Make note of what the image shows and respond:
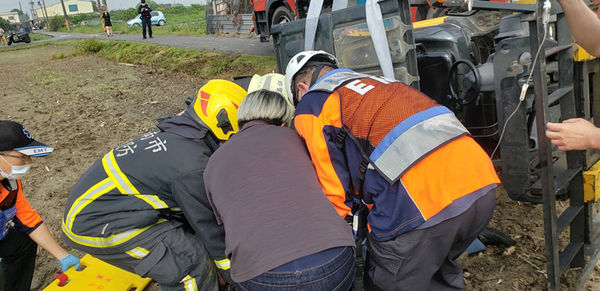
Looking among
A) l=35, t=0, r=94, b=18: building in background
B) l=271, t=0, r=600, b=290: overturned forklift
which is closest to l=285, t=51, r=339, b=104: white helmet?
l=271, t=0, r=600, b=290: overturned forklift

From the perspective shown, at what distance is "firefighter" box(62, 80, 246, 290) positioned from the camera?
2332 millimetres

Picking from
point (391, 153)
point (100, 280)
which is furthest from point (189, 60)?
point (391, 153)

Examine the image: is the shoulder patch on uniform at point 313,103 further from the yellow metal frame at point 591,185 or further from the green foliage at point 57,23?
the green foliage at point 57,23

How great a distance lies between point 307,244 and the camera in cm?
173

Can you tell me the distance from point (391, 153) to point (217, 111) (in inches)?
43.2

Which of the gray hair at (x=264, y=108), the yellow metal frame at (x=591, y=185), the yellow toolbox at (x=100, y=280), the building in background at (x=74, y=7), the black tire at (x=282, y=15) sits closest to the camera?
the gray hair at (x=264, y=108)

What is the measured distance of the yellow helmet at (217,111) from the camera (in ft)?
7.95

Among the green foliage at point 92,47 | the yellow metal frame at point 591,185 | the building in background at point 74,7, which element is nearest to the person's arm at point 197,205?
the yellow metal frame at point 591,185

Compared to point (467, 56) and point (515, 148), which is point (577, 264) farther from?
point (467, 56)

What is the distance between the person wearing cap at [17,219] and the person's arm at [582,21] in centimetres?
316

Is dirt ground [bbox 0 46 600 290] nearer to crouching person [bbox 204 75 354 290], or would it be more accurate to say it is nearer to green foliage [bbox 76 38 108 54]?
crouching person [bbox 204 75 354 290]

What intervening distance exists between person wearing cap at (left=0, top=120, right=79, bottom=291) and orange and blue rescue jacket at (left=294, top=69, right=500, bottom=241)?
1.90 meters

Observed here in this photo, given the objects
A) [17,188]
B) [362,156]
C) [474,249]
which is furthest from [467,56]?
[17,188]

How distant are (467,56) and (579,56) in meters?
1.11
